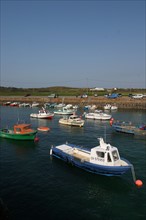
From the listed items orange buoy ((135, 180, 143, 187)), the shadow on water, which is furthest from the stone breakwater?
orange buoy ((135, 180, 143, 187))

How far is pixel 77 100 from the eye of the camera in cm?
13962

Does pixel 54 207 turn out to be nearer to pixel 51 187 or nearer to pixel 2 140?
pixel 51 187

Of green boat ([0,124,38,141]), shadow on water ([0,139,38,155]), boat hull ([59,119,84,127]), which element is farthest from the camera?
boat hull ([59,119,84,127])

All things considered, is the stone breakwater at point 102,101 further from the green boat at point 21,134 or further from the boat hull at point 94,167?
the boat hull at point 94,167

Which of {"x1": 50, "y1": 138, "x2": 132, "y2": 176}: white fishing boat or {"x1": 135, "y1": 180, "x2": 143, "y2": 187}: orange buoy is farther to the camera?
{"x1": 50, "y1": 138, "x2": 132, "y2": 176}: white fishing boat

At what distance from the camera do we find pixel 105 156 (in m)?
28.4

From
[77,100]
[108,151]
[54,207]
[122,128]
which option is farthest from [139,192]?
[77,100]

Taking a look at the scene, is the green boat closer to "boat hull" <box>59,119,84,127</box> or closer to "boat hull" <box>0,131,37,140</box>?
"boat hull" <box>0,131,37,140</box>

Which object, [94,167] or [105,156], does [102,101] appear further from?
[105,156]

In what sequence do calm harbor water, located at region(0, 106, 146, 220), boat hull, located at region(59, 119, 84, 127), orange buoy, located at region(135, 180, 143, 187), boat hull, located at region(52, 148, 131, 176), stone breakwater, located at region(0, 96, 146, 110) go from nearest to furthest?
1. calm harbor water, located at region(0, 106, 146, 220)
2. orange buoy, located at region(135, 180, 143, 187)
3. boat hull, located at region(52, 148, 131, 176)
4. boat hull, located at region(59, 119, 84, 127)
5. stone breakwater, located at region(0, 96, 146, 110)

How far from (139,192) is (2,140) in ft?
99.6

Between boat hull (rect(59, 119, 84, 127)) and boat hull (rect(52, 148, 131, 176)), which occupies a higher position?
boat hull (rect(59, 119, 84, 127))

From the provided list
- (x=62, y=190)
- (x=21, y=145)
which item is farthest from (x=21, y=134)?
(x=62, y=190)

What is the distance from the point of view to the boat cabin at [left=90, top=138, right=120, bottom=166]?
2831 cm
